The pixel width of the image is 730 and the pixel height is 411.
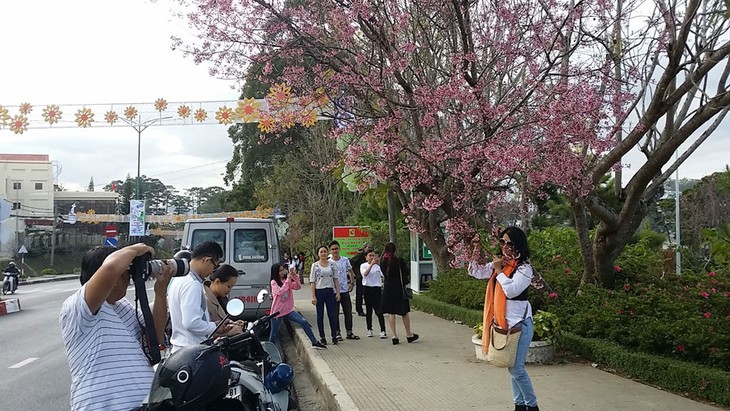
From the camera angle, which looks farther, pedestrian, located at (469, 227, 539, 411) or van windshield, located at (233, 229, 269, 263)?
van windshield, located at (233, 229, 269, 263)

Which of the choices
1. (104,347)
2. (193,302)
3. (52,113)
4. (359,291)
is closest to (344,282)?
(359,291)

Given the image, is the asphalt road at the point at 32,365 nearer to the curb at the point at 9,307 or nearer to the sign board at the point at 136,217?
the curb at the point at 9,307

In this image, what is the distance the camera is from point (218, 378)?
3.06m

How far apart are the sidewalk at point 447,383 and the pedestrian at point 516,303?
1025 mm

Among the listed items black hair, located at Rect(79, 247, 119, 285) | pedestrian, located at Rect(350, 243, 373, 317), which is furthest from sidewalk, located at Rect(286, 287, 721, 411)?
pedestrian, located at Rect(350, 243, 373, 317)

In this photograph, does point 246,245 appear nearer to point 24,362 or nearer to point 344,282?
point 344,282

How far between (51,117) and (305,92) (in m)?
13.2

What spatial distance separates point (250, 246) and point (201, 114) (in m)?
8.34

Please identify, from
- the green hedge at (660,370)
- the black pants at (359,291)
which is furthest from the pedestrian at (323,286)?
the black pants at (359,291)

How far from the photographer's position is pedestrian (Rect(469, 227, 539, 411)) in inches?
214

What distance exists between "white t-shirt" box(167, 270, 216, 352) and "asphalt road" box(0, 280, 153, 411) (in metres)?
3.56

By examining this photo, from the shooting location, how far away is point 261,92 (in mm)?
34094

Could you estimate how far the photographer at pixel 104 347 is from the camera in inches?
113

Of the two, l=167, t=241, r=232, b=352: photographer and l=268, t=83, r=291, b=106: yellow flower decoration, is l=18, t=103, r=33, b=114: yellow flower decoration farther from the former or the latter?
l=167, t=241, r=232, b=352: photographer
